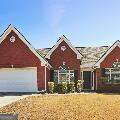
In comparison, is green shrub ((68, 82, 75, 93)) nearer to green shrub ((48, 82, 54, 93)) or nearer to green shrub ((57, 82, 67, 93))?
green shrub ((57, 82, 67, 93))

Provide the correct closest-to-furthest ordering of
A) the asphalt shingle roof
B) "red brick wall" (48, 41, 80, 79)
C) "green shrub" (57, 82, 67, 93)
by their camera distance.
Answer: "green shrub" (57, 82, 67, 93), "red brick wall" (48, 41, 80, 79), the asphalt shingle roof

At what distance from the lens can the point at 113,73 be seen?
36969 mm

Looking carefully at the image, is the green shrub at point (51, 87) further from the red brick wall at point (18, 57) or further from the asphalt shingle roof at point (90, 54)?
the asphalt shingle roof at point (90, 54)

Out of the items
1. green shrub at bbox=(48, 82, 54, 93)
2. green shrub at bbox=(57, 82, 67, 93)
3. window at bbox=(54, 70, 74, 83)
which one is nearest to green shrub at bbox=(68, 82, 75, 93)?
green shrub at bbox=(57, 82, 67, 93)

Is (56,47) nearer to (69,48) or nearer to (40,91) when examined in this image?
(69,48)

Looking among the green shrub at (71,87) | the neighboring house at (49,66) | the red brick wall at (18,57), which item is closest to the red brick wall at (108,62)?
the neighboring house at (49,66)

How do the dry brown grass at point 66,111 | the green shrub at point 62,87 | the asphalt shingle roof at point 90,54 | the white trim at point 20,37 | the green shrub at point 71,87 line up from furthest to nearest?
the asphalt shingle roof at point 90,54, the white trim at point 20,37, the green shrub at point 71,87, the green shrub at point 62,87, the dry brown grass at point 66,111

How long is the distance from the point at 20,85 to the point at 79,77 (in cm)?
670

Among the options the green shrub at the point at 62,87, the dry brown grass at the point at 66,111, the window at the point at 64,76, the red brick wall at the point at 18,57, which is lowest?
the dry brown grass at the point at 66,111

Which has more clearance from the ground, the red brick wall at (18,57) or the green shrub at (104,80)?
the red brick wall at (18,57)

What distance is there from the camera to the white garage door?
3516 cm

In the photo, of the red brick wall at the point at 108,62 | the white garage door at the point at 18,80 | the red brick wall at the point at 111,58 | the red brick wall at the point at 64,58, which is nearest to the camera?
the white garage door at the point at 18,80

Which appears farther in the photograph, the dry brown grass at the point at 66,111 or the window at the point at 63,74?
the window at the point at 63,74

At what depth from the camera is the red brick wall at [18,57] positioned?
35188mm
